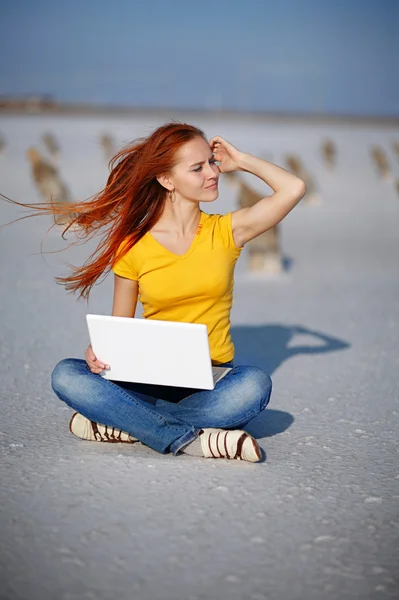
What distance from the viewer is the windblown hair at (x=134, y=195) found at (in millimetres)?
3559

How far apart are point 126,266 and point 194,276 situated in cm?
26

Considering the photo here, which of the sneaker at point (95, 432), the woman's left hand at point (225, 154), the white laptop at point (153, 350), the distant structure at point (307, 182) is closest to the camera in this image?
the white laptop at point (153, 350)

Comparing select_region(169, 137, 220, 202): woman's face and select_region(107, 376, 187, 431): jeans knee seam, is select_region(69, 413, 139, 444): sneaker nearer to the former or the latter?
select_region(107, 376, 187, 431): jeans knee seam

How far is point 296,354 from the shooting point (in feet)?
17.6

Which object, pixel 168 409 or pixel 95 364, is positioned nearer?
pixel 95 364

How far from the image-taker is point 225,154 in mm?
3754

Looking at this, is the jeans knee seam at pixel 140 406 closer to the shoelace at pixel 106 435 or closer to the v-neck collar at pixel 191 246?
the shoelace at pixel 106 435

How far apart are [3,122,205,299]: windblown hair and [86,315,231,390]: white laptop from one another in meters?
0.34

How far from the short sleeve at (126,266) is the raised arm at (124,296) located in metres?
0.03

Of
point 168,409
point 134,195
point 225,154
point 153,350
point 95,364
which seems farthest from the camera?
point 225,154

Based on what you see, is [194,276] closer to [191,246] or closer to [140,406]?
[191,246]

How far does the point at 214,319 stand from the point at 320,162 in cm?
2041

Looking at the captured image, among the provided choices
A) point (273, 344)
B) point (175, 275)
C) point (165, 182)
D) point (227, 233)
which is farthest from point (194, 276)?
point (273, 344)

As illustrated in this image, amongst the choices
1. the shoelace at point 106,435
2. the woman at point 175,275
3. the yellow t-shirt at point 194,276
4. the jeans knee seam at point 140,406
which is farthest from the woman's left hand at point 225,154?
the shoelace at point 106,435
